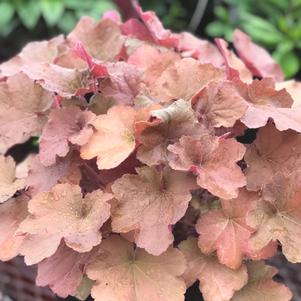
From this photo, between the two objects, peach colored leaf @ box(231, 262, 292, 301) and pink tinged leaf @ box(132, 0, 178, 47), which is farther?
pink tinged leaf @ box(132, 0, 178, 47)

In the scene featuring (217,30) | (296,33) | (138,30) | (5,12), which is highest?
(138,30)

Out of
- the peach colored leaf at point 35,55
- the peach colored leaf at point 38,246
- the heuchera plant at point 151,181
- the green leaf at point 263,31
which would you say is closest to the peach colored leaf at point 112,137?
the heuchera plant at point 151,181

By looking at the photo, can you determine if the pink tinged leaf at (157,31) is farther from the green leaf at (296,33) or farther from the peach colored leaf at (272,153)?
the green leaf at (296,33)

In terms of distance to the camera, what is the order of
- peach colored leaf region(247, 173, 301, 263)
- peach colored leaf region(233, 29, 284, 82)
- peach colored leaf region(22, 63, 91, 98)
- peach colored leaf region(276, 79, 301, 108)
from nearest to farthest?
peach colored leaf region(247, 173, 301, 263), peach colored leaf region(22, 63, 91, 98), peach colored leaf region(276, 79, 301, 108), peach colored leaf region(233, 29, 284, 82)

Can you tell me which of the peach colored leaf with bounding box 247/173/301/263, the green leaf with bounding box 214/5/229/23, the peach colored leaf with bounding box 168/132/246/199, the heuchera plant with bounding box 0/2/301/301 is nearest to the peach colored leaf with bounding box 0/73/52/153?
the heuchera plant with bounding box 0/2/301/301

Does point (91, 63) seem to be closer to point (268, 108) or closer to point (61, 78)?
point (61, 78)

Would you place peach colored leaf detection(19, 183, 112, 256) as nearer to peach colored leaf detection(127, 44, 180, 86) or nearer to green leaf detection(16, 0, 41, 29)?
peach colored leaf detection(127, 44, 180, 86)

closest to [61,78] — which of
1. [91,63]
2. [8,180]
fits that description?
[91,63]
